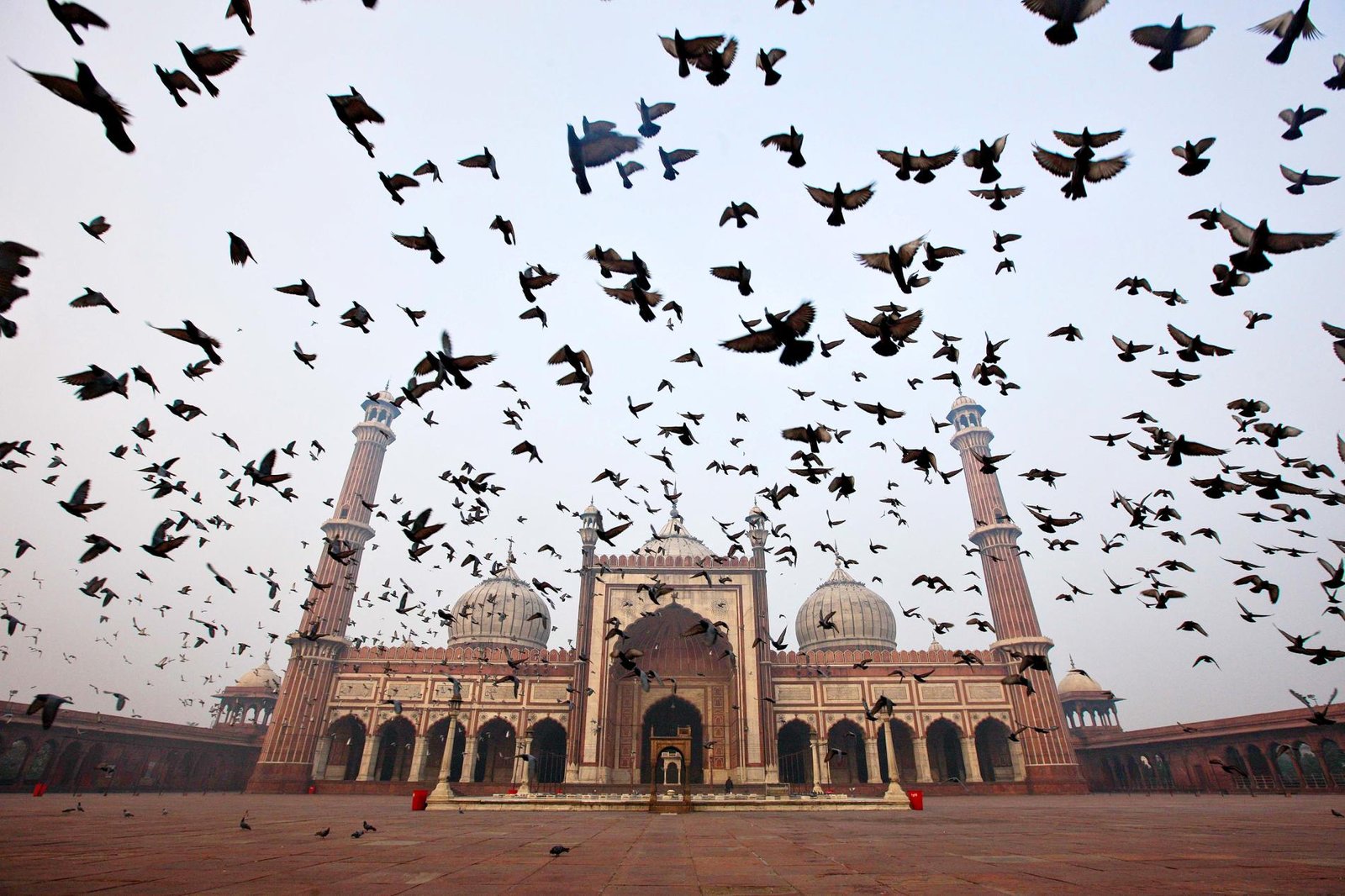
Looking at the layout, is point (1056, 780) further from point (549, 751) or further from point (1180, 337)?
point (1180, 337)

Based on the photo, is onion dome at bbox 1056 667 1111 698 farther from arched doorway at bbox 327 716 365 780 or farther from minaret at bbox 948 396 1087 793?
arched doorway at bbox 327 716 365 780

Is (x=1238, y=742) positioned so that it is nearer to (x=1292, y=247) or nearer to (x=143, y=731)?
(x=1292, y=247)

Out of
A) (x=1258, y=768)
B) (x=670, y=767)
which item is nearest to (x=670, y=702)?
(x=670, y=767)

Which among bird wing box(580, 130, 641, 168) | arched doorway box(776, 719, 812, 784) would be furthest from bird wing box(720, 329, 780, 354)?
arched doorway box(776, 719, 812, 784)

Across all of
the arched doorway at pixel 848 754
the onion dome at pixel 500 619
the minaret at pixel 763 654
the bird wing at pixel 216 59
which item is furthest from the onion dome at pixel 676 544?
the bird wing at pixel 216 59

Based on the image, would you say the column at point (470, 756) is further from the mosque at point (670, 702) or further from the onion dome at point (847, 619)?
the onion dome at point (847, 619)
